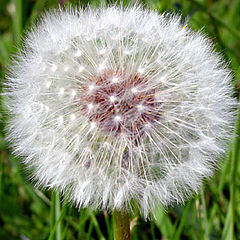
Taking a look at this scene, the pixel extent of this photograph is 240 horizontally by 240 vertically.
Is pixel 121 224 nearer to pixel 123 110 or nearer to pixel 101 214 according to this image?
pixel 123 110

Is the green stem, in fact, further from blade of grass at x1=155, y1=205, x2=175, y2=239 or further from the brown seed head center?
blade of grass at x1=155, y1=205, x2=175, y2=239

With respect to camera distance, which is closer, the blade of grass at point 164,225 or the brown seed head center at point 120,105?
the brown seed head center at point 120,105

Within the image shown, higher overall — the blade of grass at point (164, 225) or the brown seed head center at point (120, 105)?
the brown seed head center at point (120, 105)

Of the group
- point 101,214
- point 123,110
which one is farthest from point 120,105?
point 101,214

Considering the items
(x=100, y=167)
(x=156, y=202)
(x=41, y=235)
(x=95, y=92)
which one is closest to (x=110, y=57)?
(x=95, y=92)

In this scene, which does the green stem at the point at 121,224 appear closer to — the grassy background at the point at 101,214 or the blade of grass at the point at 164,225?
the grassy background at the point at 101,214

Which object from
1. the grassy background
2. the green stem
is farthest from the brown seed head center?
the grassy background

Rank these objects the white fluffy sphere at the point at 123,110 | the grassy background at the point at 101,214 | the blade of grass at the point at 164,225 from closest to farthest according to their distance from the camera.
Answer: the white fluffy sphere at the point at 123,110 → the grassy background at the point at 101,214 → the blade of grass at the point at 164,225

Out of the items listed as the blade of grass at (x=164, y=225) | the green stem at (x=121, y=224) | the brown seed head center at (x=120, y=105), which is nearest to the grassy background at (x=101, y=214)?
the blade of grass at (x=164, y=225)

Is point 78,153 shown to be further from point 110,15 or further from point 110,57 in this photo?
point 110,15
